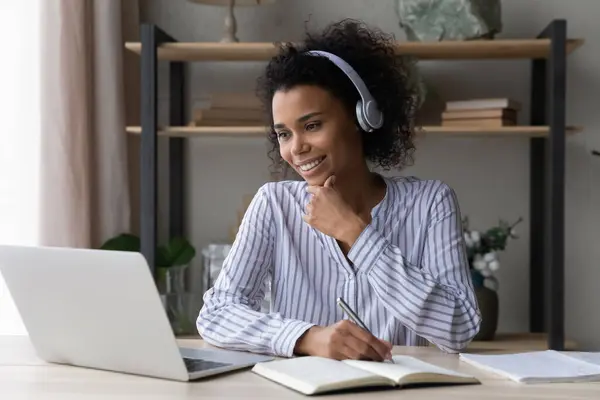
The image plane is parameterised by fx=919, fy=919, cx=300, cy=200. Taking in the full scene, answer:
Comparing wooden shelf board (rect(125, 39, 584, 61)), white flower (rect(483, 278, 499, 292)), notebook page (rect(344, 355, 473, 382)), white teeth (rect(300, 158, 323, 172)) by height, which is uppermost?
wooden shelf board (rect(125, 39, 584, 61))

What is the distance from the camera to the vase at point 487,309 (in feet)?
8.90

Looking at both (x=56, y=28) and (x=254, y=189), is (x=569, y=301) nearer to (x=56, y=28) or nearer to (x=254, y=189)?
(x=254, y=189)

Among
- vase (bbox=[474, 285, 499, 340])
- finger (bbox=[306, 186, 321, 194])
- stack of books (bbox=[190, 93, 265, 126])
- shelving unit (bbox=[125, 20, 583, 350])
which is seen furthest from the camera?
stack of books (bbox=[190, 93, 265, 126])

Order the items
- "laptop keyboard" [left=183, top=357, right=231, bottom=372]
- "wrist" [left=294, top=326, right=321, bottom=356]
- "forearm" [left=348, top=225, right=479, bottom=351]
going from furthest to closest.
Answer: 1. "forearm" [left=348, top=225, right=479, bottom=351]
2. "wrist" [left=294, top=326, right=321, bottom=356]
3. "laptop keyboard" [left=183, top=357, right=231, bottom=372]

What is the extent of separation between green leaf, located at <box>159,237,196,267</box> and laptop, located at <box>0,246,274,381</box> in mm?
1575

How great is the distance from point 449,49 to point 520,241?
73cm

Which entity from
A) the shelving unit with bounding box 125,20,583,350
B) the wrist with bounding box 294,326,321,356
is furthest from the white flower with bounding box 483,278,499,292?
the wrist with bounding box 294,326,321,356

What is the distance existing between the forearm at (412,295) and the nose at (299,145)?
241mm

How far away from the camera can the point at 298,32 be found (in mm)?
3115

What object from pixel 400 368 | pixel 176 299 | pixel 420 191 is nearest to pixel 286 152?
pixel 420 191

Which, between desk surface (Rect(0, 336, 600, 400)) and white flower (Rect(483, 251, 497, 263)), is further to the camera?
white flower (Rect(483, 251, 497, 263))

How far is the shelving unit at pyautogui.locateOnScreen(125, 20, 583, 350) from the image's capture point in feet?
8.57

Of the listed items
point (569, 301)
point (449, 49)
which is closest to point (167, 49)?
point (449, 49)

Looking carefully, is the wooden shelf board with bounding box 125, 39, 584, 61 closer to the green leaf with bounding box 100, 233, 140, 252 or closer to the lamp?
the lamp
